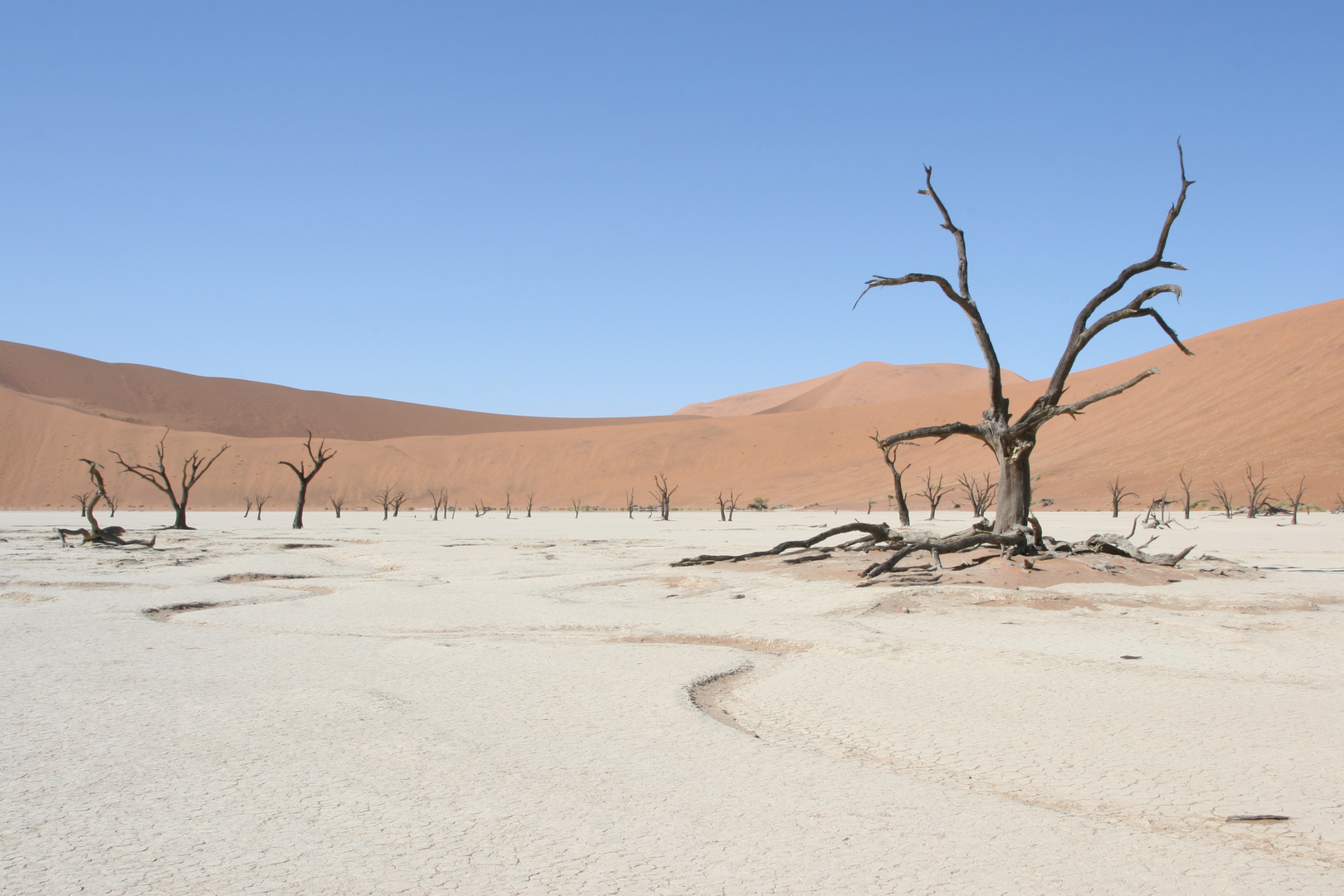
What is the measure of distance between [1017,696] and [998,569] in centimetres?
569

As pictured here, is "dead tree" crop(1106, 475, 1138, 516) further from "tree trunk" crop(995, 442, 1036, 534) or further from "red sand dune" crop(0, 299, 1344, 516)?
"tree trunk" crop(995, 442, 1036, 534)

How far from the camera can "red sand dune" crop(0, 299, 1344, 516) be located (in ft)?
151

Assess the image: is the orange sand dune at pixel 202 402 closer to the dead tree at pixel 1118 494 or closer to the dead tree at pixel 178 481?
the dead tree at pixel 178 481

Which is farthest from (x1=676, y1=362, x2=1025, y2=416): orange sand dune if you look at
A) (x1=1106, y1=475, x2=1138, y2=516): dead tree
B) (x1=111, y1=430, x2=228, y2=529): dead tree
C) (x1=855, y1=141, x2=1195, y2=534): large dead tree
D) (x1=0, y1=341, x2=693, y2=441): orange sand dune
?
(x1=855, y1=141, x2=1195, y2=534): large dead tree

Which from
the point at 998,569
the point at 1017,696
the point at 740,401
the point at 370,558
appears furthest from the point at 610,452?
the point at 740,401

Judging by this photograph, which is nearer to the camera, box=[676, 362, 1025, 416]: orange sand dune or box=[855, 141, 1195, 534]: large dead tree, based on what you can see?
box=[855, 141, 1195, 534]: large dead tree

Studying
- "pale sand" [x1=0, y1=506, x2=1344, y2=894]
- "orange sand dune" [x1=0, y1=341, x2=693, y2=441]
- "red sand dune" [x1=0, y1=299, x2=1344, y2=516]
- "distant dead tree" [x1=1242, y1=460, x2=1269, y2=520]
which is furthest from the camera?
"orange sand dune" [x1=0, y1=341, x2=693, y2=441]

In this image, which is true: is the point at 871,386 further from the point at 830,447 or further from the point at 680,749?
the point at 680,749

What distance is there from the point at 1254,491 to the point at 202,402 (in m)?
107

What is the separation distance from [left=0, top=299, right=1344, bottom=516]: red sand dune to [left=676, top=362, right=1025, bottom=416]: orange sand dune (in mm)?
49749

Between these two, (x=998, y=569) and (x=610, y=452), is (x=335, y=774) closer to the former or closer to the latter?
(x=998, y=569)

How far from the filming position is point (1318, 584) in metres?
10.2

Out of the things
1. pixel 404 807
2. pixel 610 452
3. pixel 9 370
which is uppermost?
pixel 9 370

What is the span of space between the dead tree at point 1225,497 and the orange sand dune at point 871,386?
8400cm
